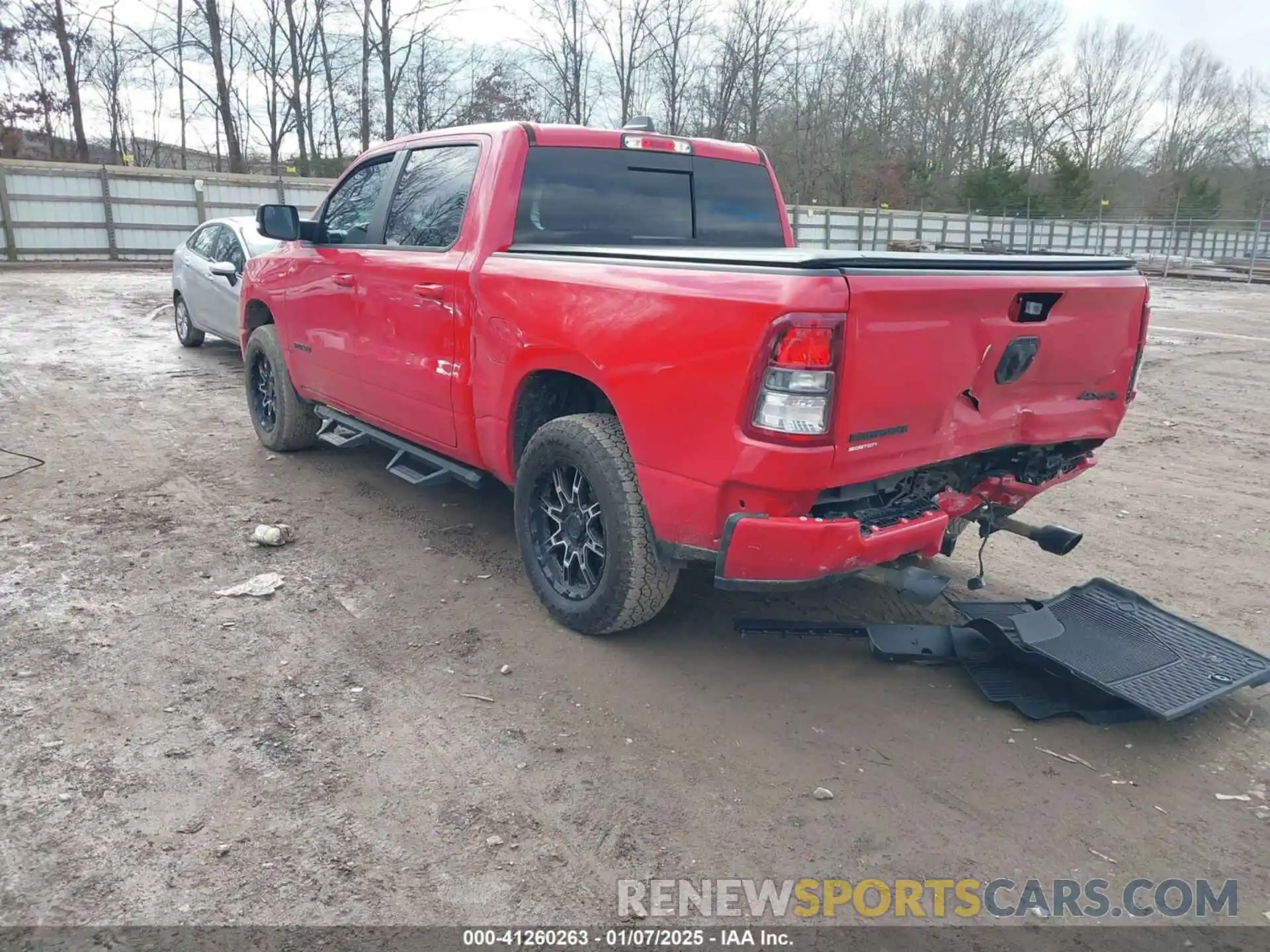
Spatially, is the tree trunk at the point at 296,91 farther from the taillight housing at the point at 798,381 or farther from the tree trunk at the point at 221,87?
the taillight housing at the point at 798,381

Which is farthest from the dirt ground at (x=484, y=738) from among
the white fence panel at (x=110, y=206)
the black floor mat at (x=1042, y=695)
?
the white fence panel at (x=110, y=206)

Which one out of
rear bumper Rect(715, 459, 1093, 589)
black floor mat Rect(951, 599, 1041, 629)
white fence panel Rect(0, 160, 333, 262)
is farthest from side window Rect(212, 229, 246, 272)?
white fence panel Rect(0, 160, 333, 262)

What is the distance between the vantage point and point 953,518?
3.70 metres

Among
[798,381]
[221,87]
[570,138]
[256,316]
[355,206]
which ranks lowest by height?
[256,316]

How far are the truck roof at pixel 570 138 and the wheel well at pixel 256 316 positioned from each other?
197 centimetres

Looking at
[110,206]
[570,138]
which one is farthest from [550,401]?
[110,206]

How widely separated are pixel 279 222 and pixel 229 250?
5376mm

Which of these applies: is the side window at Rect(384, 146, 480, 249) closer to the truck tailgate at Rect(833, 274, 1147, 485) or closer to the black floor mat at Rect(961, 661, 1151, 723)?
the truck tailgate at Rect(833, 274, 1147, 485)

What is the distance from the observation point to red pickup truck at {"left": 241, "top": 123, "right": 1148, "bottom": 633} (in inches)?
114

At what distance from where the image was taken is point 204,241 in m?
10.7

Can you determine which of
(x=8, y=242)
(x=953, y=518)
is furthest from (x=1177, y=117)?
(x=953, y=518)

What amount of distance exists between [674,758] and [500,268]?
7.13ft

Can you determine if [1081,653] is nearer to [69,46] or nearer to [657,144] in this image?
[657,144]

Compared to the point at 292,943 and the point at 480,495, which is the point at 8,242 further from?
the point at 292,943
